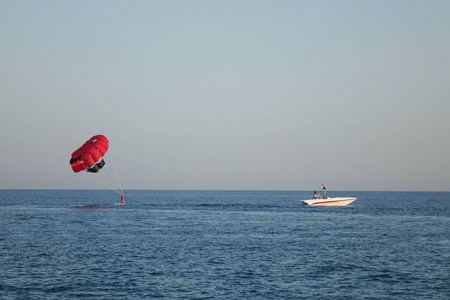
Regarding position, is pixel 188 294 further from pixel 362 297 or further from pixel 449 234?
pixel 449 234

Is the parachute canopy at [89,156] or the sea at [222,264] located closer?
the sea at [222,264]

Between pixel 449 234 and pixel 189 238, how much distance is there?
33101 mm

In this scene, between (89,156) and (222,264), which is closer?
(222,264)

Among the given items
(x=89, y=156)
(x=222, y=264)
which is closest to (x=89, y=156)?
(x=89, y=156)

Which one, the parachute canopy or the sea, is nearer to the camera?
the sea

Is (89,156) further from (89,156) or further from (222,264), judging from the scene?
(222,264)

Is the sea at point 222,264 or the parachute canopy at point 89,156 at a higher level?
the parachute canopy at point 89,156

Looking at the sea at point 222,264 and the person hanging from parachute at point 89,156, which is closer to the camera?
the sea at point 222,264

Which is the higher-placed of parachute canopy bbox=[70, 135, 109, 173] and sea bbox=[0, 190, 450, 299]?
parachute canopy bbox=[70, 135, 109, 173]

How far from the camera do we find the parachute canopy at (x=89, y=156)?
71.6 metres

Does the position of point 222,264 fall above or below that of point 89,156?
below

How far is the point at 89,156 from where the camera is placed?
71562 millimetres

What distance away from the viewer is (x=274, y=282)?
30.8 m

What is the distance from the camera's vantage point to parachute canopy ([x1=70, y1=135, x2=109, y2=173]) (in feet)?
235
